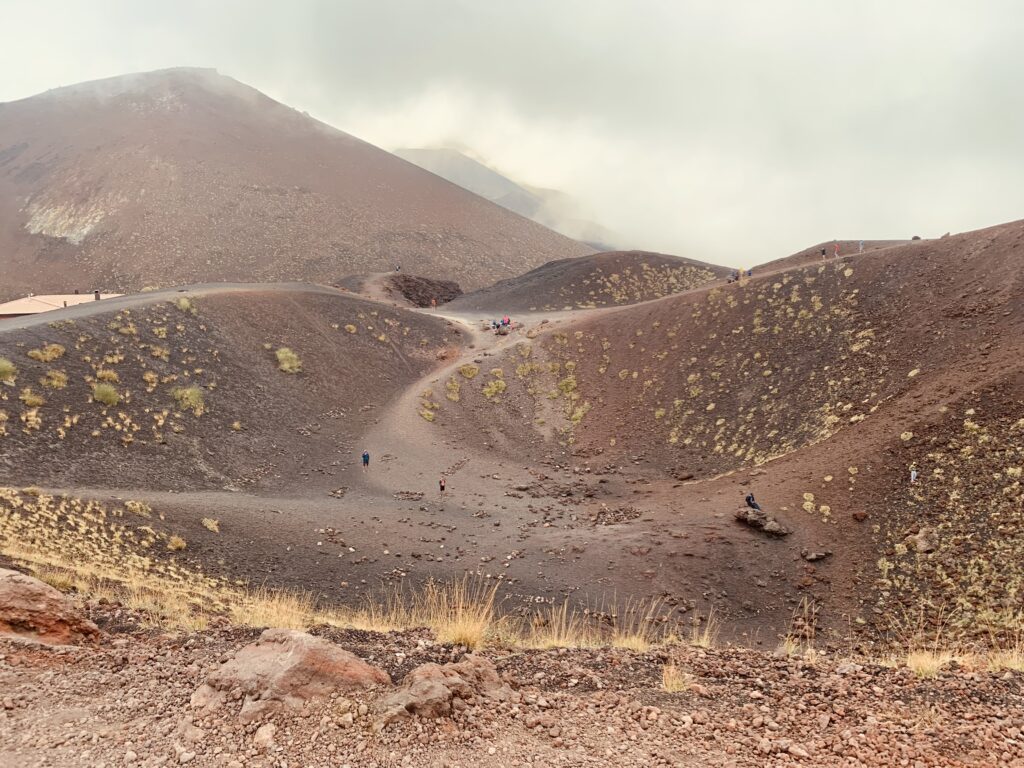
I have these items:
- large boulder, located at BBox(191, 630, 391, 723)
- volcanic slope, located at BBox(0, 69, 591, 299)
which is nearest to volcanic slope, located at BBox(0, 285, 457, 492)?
large boulder, located at BBox(191, 630, 391, 723)

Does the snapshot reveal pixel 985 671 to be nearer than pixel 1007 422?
Yes

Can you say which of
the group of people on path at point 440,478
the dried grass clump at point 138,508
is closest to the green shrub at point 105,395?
the dried grass clump at point 138,508

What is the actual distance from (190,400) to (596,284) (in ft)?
120

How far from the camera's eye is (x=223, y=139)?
290ft

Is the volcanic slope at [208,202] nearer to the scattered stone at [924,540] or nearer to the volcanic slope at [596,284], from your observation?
the volcanic slope at [596,284]

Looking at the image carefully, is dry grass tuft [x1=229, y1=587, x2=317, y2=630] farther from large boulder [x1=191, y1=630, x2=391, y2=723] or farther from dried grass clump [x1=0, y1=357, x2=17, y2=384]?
dried grass clump [x1=0, y1=357, x2=17, y2=384]

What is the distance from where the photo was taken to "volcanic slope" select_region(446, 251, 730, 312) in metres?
49.8

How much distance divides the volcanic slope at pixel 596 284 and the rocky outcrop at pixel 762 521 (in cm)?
3280

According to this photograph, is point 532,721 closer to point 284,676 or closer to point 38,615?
point 284,676

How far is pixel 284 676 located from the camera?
14.7ft

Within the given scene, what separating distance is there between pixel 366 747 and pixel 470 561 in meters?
12.5

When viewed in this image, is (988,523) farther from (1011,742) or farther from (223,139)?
(223,139)

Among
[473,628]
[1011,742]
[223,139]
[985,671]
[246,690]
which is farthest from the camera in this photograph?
[223,139]

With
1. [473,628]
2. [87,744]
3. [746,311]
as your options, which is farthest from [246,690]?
[746,311]
